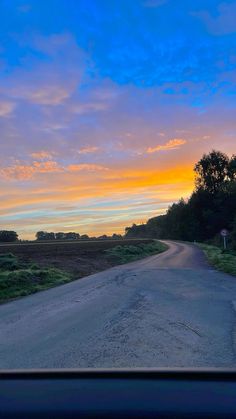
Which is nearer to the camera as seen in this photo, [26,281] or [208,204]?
[26,281]

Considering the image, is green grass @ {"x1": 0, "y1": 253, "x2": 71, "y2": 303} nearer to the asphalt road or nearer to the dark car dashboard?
the asphalt road

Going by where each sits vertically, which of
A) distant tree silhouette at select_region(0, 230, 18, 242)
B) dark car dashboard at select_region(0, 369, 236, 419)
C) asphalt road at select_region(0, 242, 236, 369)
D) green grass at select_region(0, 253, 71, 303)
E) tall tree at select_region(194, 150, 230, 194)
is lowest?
asphalt road at select_region(0, 242, 236, 369)

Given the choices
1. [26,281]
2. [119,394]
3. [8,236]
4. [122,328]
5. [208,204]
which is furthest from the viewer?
[208,204]

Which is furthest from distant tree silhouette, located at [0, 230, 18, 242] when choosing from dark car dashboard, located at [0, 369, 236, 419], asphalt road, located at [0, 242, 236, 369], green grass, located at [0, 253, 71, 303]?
dark car dashboard, located at [0, 369, 236, 419]

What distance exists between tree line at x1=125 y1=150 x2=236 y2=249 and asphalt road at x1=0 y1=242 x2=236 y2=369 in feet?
307

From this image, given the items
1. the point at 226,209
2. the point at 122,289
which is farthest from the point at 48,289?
the point at 226,209

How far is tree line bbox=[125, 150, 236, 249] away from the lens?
359 ft

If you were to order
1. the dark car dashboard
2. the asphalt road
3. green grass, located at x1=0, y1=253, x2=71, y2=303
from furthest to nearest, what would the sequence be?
green grass, located at x1=0, y1=253, x2=71, y2=303 < the asphalt road < the dark car dashboard

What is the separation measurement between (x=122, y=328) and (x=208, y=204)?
109 m

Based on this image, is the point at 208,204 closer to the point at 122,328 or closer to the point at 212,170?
the point at 212,170

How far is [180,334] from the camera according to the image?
9.11 metres

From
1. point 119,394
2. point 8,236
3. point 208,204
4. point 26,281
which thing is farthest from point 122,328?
A: point 208,204

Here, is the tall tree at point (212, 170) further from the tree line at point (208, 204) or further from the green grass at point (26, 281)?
the green grass at point (26, 281)

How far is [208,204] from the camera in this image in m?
116
